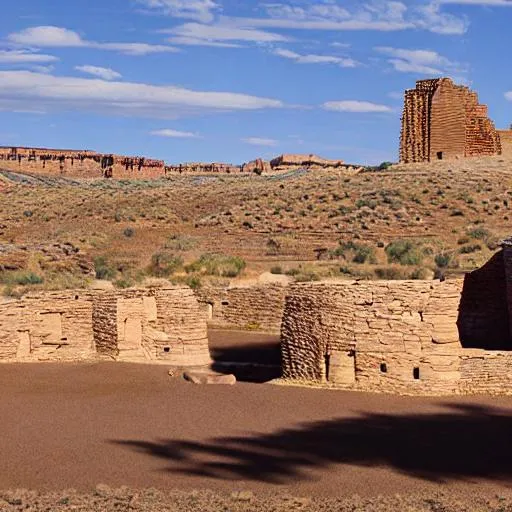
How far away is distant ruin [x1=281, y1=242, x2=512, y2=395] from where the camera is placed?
14.3m

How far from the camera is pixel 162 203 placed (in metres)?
54.2

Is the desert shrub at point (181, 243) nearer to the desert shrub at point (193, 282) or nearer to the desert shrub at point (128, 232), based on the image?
the desert shrub at point (128, 232)

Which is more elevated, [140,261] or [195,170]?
[195,170]

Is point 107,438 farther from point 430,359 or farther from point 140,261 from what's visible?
point 140,261

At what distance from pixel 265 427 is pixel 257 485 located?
2.65 metres

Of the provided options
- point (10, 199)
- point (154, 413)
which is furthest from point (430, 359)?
point (10, 199)

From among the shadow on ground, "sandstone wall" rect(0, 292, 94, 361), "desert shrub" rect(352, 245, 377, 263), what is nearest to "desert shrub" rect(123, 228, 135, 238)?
"desert shrub" rect(352, 245, 377, 263)

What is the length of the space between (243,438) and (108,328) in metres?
5.75

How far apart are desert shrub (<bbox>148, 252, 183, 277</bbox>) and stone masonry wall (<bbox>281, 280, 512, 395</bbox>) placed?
16.9 m

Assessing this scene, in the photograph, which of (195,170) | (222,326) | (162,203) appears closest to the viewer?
(222,326)

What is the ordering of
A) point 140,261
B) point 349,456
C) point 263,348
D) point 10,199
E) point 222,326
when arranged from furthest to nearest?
1. point 10,199
2. point 140,261
3. point 222,326
4. point 263,348
5. point 349,456

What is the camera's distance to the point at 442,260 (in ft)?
106

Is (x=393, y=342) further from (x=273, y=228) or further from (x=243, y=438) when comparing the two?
(x=273, y=228)

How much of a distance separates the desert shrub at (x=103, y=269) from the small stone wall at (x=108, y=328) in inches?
508
